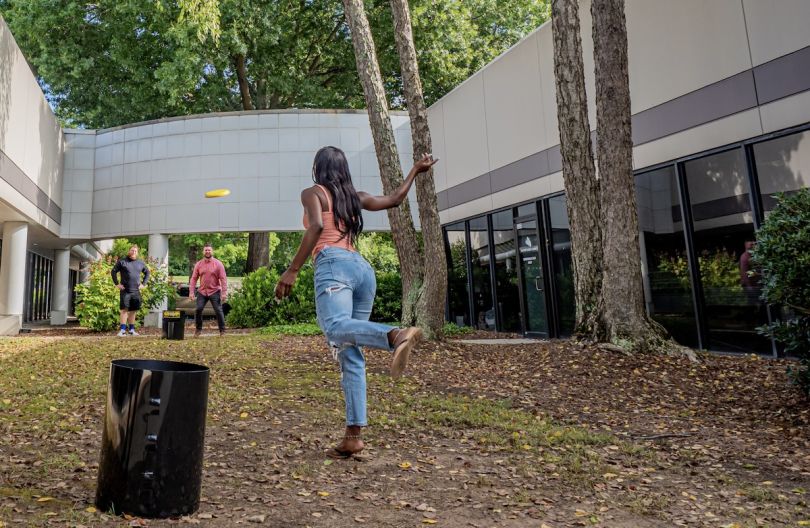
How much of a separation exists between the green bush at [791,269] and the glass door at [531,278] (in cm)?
634

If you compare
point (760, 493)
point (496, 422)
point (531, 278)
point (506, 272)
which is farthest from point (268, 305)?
point (760, 493)

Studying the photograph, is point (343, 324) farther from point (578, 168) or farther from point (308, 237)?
point (578, 168)

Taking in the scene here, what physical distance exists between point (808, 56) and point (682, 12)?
2216 millimetres

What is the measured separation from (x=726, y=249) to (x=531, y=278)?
169 inches

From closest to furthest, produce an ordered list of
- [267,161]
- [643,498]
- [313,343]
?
[643,498] → [313,343] → [267,161]

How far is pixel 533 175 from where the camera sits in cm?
1138

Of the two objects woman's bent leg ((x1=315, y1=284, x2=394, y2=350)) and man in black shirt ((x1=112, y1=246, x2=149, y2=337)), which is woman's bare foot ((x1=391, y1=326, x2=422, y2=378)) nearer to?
woman's bent leg ((x1=315, y1=284, x2=394, y2=350))

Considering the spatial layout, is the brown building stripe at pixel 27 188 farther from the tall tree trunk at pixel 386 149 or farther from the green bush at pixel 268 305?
the tall tree trunk at pixel 386 149

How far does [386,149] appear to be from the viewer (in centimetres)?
898

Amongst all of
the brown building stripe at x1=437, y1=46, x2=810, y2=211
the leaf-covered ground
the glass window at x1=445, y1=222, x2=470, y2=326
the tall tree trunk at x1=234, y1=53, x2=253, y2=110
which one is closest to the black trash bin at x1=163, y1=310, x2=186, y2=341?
the leaf-covered ground

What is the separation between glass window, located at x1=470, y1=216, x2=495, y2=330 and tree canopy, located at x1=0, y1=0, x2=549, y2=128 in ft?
24.6

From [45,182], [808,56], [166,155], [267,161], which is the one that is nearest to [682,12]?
[808,56]

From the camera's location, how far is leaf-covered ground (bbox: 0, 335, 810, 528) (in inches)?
109

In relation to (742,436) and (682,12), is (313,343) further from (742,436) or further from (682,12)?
(682,12)
